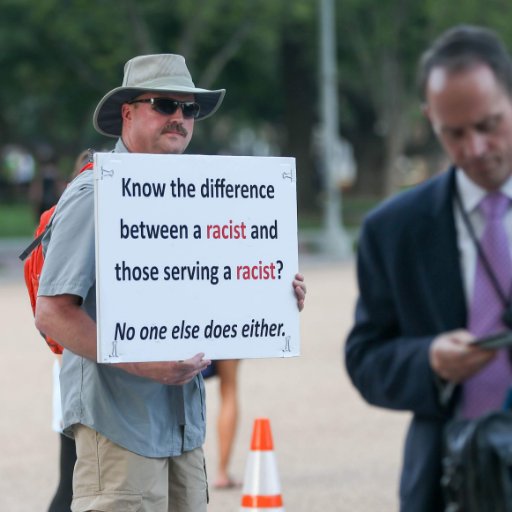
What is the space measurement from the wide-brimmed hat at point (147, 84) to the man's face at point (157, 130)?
0.04m

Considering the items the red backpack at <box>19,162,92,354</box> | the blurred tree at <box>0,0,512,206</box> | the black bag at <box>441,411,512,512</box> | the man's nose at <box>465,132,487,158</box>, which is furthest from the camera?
the blurred tree at <box>0,0,512,206</box>

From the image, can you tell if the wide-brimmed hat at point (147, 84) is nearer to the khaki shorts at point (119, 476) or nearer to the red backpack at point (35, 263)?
the red backpack at point (35, 263)

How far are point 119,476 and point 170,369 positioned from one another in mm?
440

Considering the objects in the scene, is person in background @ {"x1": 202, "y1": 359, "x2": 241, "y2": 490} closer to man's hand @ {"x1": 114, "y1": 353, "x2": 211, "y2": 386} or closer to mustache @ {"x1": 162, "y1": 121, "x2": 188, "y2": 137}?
mustache @ {"x1": 162, "y1": 121, "x2": 188, "y2": 137}

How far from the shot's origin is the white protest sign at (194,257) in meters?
4.25

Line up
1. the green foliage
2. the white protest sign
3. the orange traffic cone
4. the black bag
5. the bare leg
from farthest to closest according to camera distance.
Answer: the green foliage < the bare leg < the orange traffic cone < the white protest sign < the black bag

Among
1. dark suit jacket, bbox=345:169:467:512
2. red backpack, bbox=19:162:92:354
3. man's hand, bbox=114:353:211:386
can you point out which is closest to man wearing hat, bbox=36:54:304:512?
man's hand, bbox=114:353:211:386

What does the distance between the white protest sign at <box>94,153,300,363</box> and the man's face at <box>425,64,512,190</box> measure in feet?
5.06

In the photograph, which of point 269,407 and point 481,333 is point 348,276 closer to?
point 269,407

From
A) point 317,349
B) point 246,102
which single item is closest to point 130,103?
point 317,349

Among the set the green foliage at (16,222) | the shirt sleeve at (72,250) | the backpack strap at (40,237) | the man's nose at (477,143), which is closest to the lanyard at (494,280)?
the man's nose at (477,143)

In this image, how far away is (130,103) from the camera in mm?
4801

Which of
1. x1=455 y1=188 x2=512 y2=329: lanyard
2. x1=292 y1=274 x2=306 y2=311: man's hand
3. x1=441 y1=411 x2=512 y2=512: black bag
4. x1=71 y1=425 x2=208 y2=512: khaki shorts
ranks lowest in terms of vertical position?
x1=441 y1=411 x2=512 y2=512: black bag

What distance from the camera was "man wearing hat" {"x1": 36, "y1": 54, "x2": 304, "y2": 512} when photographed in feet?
14.5
